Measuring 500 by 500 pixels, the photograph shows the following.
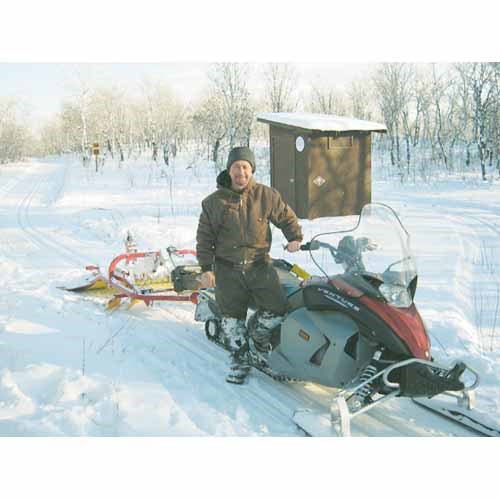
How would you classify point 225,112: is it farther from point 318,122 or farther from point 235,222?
point 235,222

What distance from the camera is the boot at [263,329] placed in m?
3.34

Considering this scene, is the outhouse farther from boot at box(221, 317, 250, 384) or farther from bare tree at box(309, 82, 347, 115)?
boot at box(221, 317, 250, 384)

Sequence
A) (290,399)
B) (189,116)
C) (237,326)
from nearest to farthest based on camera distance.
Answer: (290,399) → (237,326) → (189,116)

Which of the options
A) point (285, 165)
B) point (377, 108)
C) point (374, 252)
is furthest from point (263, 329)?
point (377, 108)

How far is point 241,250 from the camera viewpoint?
130 inches

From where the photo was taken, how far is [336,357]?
2797 mm

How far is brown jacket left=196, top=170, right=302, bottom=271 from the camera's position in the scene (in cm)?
323

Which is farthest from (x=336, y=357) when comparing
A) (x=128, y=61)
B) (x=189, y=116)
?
(x=189, y=116)

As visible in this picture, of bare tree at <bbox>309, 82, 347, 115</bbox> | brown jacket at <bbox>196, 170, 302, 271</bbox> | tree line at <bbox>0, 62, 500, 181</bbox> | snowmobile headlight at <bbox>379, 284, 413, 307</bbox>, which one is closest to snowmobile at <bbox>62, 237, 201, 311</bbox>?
brown jacket at <bbox>196, 170, 302, 271</bbox>

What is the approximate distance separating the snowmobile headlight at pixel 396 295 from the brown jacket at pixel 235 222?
82 cm

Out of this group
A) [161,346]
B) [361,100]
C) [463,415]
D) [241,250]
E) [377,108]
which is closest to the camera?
[463,415]

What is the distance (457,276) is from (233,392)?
3.31 metres

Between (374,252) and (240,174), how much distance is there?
3.12 ft
